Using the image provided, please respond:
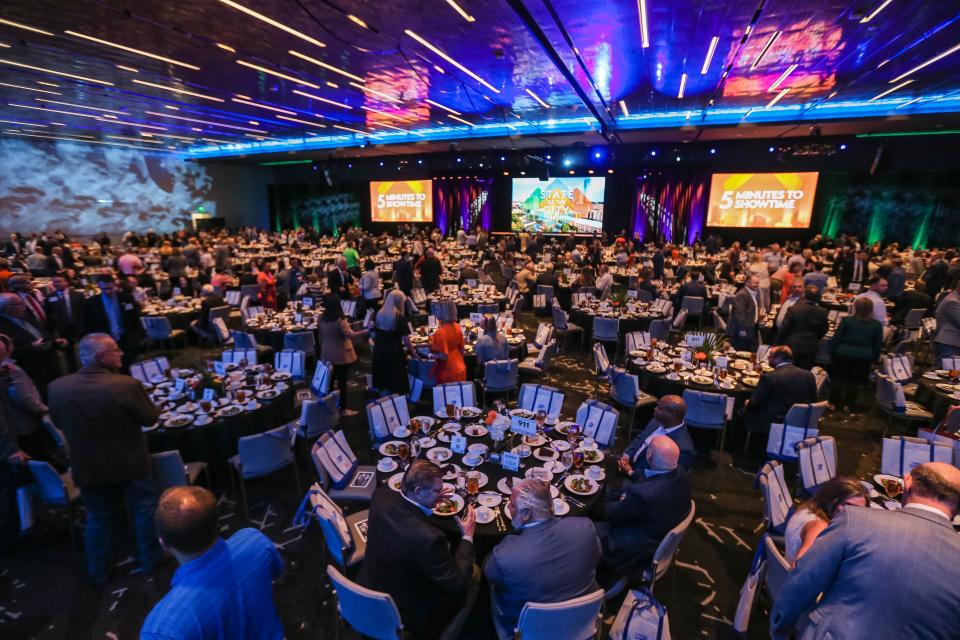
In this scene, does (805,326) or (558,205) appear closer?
(805,326)

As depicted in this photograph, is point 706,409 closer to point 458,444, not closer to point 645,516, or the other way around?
point 645,516

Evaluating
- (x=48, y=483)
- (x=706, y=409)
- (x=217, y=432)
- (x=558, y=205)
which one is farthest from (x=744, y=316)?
(x=558, y=205)

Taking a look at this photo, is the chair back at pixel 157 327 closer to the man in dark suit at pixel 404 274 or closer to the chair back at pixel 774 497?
the man in dark suit at pixel 404 274

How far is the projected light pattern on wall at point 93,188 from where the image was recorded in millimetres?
18578

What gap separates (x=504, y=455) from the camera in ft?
11.3

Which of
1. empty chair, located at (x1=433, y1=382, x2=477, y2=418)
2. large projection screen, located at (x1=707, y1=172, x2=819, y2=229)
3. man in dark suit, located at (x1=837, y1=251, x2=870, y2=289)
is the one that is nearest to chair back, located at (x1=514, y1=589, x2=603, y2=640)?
empty chair, located at (x1=433, y1=382, x2=477, y2=418)

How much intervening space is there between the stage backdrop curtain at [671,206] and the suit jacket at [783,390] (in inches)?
644

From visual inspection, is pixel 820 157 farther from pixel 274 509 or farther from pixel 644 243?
pixel 274 509

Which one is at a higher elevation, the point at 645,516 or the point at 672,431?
the point at 672,431

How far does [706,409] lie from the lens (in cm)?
500

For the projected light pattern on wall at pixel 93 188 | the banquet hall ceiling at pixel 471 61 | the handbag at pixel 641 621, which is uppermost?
the banquet hall ceiling at pixel 471 61

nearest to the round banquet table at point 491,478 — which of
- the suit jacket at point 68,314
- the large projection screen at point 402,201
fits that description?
the suit jacket at point 68,314

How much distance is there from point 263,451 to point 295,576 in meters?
1.08

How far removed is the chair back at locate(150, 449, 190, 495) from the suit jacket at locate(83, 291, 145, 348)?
3.86m
